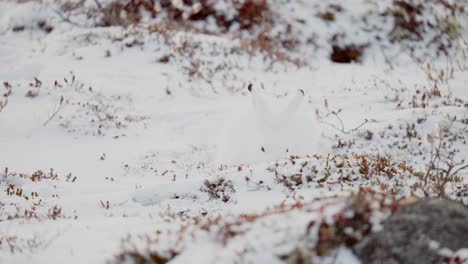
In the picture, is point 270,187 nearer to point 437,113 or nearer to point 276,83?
point 437,113

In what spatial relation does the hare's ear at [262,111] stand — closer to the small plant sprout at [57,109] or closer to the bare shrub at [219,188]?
the bare shrub at [219,188]

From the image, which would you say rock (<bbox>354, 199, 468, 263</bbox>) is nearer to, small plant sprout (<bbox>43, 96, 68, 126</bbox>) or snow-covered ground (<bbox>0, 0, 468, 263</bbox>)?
snow-covered ground (<bbox>0, 0, 468, 263</bbox>)

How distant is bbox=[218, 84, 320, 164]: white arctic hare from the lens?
6703mm

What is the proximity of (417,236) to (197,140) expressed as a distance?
20.9 feet

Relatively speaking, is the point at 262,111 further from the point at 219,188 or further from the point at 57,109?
the point at 57,109

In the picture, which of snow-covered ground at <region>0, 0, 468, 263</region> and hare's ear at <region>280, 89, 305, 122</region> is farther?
hare's ear at <region>280, 89, 305, 122</region>

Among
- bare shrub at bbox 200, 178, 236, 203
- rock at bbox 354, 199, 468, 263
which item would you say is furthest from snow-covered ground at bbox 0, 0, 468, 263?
rock at bbox 354, 199, 468, 263

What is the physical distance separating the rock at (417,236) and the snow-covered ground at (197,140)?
131 millimetres

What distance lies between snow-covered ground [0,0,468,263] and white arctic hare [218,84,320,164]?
23mm

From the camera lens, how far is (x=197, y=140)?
8.98m

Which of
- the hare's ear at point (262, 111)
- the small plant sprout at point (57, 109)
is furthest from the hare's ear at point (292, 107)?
the small plant sprout at point (57, 109)

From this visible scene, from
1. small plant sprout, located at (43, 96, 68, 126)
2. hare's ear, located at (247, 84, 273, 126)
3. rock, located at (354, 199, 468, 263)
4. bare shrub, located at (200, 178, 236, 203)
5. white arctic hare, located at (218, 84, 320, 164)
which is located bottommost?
small plant sprout, located at (43, 96, 68, 126)

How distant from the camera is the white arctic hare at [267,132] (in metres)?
6.70

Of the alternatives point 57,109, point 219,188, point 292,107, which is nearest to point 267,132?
point 292,107
